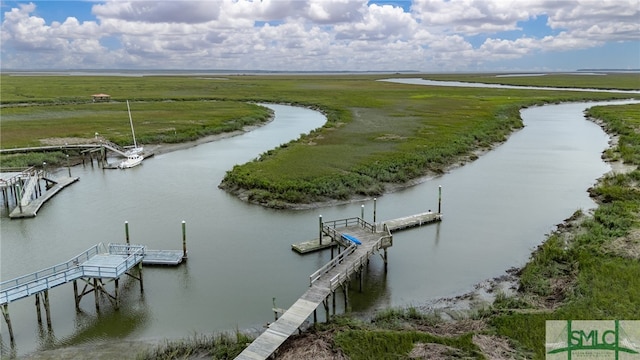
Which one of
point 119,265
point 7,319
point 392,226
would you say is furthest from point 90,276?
point 392,226

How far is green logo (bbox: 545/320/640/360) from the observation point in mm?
18812

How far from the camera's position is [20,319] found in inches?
950

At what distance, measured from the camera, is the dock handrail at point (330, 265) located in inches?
941

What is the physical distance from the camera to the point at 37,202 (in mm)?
42812

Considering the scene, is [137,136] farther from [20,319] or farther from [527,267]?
[527,267]

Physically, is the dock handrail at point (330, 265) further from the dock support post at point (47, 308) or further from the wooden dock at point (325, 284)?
the dock support post at point (47, 308)

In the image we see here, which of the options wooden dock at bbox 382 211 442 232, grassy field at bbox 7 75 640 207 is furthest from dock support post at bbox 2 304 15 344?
wooden dock at bbox 382 211 442 232

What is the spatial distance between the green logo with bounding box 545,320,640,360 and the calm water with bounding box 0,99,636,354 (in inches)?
273

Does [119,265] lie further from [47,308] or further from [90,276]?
[47,308]

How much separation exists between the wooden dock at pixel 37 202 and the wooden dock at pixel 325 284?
2557 centimetres

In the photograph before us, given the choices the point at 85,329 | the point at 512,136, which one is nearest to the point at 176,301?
the point at 85,329

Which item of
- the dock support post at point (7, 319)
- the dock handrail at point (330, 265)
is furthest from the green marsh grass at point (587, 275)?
the dock support post at point (7, 319)

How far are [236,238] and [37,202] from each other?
66.9ft

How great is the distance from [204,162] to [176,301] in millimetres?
36352
